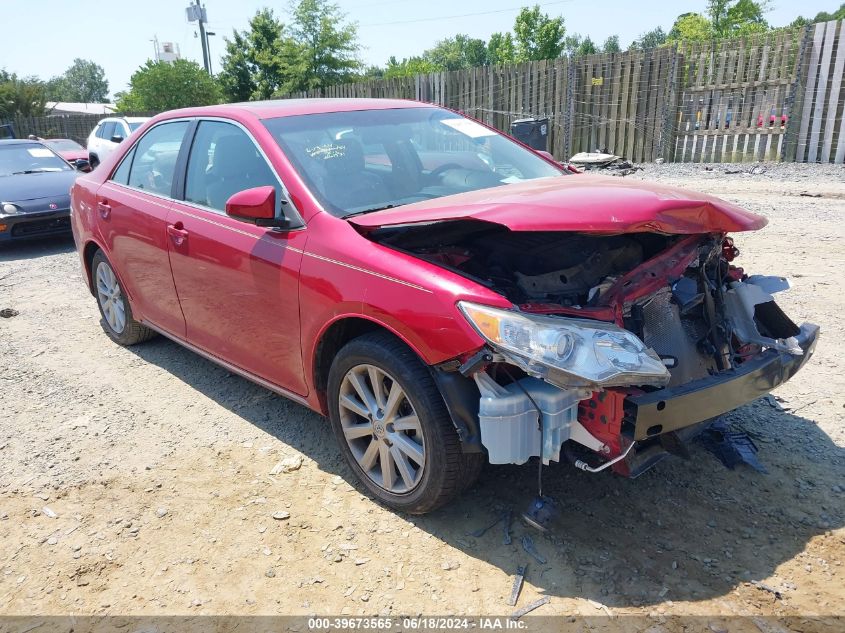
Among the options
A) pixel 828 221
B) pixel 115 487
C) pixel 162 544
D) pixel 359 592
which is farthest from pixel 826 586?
pixel 828 221

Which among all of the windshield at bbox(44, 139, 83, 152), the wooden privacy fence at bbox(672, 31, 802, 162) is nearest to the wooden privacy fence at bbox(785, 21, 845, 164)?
the wooden privacy fence at bbox(672, 31, 802, 162)

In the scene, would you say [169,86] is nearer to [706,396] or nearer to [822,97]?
[822,97]

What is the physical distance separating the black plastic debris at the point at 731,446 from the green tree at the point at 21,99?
4382 centimetres

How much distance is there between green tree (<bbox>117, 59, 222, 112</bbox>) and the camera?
3144 centimetres

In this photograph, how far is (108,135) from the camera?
15188 mm

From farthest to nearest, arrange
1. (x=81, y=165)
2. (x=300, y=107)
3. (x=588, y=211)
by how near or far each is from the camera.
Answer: (x=81, y=165), (x=300, y=107), (x=588, y=211)

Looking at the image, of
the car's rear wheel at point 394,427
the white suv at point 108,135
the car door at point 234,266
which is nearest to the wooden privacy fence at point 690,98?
the white suv at point 108,135

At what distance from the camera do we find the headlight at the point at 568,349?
94.5 inches

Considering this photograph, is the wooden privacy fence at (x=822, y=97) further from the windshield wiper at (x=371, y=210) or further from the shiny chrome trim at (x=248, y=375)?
the shiny chrome trim at (x=248, y=375)

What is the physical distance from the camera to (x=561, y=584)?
8.52ft

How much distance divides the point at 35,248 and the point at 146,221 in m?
6.79

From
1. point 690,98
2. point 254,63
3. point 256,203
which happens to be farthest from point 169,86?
point 256,203

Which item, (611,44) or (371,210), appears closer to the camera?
(371,210)

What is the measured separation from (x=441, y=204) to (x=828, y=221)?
662 cm
